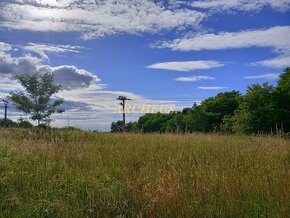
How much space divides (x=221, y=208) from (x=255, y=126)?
35.1 metres

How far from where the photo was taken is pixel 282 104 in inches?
1565

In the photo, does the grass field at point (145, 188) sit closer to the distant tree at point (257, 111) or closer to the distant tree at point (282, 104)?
the distant tree at point (257, 111)

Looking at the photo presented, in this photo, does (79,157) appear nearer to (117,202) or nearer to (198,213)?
(117,202)

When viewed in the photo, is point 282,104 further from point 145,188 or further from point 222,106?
point 145,188

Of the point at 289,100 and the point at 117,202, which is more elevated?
the point at 289,100

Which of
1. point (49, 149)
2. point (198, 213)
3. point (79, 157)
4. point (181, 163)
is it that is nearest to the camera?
point (198, 213)

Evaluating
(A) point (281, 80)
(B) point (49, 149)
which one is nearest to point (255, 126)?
(A) point (281, 80)

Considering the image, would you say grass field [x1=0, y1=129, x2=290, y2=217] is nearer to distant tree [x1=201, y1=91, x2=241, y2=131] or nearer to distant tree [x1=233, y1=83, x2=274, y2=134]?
distant tree [x1=233, y1=83, x2=274, y2=134]

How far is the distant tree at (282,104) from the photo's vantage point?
124ft

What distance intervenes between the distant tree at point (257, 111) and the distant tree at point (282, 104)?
567 millimetres

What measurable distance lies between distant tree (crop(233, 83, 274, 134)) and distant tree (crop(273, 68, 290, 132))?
0.57 m

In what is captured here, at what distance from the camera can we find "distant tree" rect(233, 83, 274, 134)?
3766cm

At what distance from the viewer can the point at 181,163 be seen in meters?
6.07

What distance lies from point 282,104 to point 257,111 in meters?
3.70
